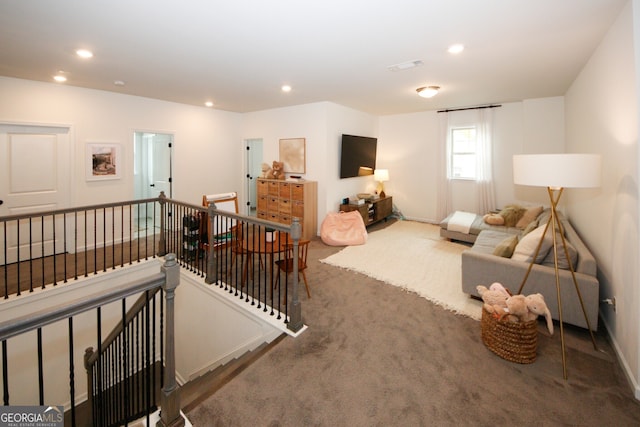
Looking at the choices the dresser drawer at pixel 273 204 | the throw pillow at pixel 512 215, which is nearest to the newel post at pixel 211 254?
the dresser drawer at pixel 273 204

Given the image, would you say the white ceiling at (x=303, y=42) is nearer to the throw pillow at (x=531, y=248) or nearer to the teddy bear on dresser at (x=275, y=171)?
the teddy bear on dresser at (x=275, y=171)

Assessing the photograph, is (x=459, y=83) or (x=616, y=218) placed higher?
(x=459, y=83)

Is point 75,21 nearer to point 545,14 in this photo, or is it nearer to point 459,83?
point 545,14

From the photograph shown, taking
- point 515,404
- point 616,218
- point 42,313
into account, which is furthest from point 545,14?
point 42,313

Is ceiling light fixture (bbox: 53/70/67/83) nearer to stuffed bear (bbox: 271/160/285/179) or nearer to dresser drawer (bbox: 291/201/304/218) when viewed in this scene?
stuffed bear (bbox: 271/160/285/179)

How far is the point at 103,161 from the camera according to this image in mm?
5047

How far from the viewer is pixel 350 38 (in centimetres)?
288

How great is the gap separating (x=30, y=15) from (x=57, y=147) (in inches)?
108

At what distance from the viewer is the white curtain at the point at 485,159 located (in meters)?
6.11

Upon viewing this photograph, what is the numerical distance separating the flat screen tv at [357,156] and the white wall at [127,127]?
8.64 feet

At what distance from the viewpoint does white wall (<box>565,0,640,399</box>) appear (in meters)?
2.08

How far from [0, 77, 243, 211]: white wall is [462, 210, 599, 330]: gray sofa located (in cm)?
541

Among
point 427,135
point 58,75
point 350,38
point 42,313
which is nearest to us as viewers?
point 42,313

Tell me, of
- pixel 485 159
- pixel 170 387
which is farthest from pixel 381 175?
pixel 170 387
